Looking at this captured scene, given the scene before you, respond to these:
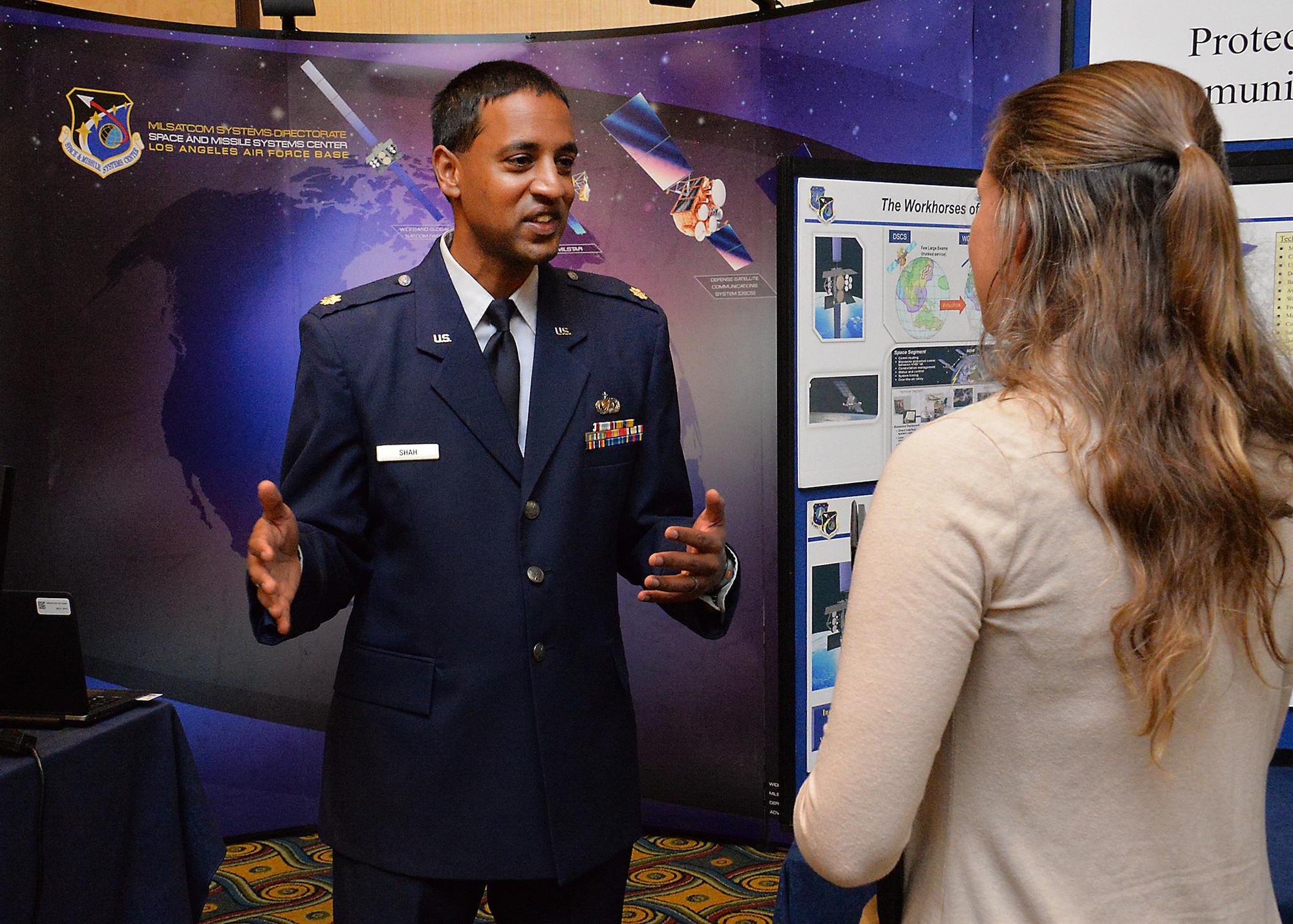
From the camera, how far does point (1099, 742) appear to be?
953mm

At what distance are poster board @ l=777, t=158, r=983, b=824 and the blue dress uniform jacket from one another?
35.1 inches

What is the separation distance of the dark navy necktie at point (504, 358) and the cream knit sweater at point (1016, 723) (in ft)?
3.26

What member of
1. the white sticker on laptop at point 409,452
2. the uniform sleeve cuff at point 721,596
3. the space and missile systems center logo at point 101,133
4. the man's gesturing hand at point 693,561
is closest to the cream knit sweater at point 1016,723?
the man's gesturing hand at point 693,561

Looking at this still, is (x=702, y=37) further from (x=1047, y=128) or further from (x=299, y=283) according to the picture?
(x=1047, y=128)

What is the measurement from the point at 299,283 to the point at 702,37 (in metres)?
1.47

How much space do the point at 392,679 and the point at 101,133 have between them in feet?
8.08

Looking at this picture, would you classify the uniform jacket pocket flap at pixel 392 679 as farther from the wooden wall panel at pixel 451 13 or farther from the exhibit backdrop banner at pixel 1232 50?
the wooden wall panel at pixel 451 13

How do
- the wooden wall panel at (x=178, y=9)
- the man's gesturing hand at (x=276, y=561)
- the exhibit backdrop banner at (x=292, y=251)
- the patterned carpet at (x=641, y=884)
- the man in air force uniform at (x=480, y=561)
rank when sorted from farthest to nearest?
the wooden wall panel at (x=178, y=9) → the exhibit backdrop banner at (x=292, y=251) → the patterned carpet at (x=641, y=884) → the man in air force uniform at (x=480, y=561) → the man's gesturing hand at (x=276, y=561)

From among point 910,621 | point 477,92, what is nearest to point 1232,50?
point 477,92

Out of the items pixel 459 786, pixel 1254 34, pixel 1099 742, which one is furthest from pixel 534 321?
pixel 1254 34

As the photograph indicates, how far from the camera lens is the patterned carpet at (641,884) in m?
3.24

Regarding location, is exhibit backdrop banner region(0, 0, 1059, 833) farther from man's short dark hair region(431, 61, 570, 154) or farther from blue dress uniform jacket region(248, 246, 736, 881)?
blue dress uniform jacket region(248, 246, 736, 881)

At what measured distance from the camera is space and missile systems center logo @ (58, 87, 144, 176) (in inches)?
134

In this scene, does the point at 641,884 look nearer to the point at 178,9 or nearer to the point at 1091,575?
the point at 1091,575
